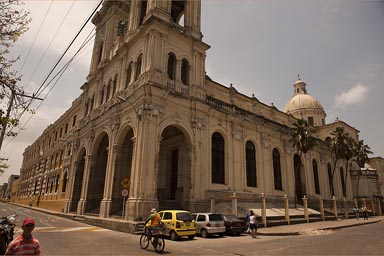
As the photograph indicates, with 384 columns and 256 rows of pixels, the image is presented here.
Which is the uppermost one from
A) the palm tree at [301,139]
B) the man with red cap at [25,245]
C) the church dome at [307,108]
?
the church dome at [307,108]

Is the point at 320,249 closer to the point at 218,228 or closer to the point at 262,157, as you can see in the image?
the point at 218,228

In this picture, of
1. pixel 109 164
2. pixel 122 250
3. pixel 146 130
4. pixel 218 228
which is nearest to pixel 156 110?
pixel 146 130

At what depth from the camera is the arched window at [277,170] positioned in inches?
1249

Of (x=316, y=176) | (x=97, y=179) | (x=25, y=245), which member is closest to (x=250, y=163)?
(x=316, y=176)

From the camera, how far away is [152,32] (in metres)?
23.8

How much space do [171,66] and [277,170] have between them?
1791cm

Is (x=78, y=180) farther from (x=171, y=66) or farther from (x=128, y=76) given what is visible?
(x=171, y=66)

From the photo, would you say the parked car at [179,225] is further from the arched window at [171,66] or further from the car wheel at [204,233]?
the arched window at [171,66]

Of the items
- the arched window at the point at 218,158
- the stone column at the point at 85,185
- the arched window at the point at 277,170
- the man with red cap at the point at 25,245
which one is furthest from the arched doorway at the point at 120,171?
the man with red cap at the point at 25,245

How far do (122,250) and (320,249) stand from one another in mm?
8119

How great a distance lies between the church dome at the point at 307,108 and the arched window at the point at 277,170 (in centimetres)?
2420

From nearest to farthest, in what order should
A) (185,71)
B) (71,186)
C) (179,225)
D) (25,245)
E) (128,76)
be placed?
(25,245) → (179,225) → (185,71) → (128,76) → (71,186)

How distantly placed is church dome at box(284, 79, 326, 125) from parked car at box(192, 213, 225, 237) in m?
43.4

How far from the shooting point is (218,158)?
1034 inches
